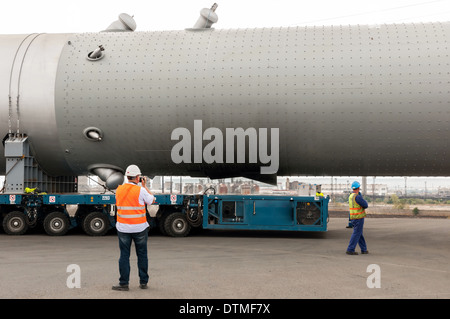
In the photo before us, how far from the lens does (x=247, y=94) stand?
905 centimetres

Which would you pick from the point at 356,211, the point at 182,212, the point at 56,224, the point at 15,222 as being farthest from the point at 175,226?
the point at 356,211

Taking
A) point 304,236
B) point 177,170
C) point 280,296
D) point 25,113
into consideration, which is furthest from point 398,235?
point 25,113

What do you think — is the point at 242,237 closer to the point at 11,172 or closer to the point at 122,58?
the point at 122,58

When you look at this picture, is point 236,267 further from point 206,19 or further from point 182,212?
point 206,19

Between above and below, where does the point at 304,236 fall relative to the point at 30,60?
below

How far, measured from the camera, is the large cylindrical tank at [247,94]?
28.7 feet

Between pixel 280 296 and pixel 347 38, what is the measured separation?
Answer: 6.34m

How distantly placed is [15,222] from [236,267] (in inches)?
259

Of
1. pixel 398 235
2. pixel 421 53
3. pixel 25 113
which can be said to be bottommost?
pixel 398 235

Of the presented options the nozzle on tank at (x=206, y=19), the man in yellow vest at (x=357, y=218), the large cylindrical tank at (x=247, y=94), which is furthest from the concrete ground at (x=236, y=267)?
the nozzle on tank at (x=206, y=19)

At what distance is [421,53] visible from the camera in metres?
8.73

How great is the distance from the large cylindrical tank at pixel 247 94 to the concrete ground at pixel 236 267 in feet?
6.13

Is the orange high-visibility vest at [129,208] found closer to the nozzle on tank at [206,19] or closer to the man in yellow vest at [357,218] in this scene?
the man in yellow vest at [357,218]

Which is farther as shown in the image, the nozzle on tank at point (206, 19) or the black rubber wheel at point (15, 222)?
the black rubber wheel at point (15, 222)
